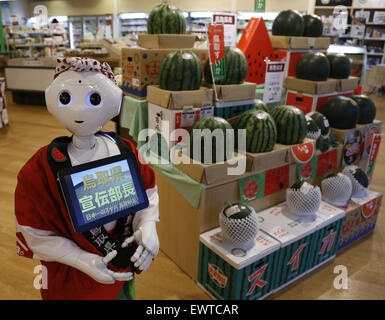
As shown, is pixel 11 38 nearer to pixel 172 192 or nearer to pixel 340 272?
pixel 172 192

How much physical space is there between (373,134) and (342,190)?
986 mm

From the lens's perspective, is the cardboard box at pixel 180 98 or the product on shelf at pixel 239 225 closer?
the product on shelf at pixel 239 225

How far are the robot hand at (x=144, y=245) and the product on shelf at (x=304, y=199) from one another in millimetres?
1334

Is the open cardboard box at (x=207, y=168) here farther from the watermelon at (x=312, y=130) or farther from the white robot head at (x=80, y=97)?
the white robot head at (x=80, y=97)

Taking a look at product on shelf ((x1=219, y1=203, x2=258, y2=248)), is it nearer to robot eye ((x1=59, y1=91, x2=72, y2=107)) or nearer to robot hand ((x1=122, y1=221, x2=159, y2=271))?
robot hand ((x1=122, y1=221, x2=159, y2=271))

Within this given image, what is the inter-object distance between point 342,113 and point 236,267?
1745 millimetres

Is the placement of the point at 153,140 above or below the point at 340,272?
above

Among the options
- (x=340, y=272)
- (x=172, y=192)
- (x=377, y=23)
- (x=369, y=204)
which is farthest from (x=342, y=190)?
(x=377, y=23)

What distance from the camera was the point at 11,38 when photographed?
33.6 feet

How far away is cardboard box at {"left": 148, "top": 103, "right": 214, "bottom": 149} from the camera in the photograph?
7.42 ft

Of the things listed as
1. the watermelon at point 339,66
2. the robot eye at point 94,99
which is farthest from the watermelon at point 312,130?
the robot eye at point 94,99

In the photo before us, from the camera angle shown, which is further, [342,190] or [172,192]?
[342,190]

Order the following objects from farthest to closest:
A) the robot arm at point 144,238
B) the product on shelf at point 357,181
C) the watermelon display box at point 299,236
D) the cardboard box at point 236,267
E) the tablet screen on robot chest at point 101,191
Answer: the product on shelf at point 357,181, the watermelon display box at point 299,236, the cardboard box at point 236,267, the robot arm at point 144,238, the tablet screen on robot chest at point 101,191

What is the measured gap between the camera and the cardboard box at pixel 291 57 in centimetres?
318
